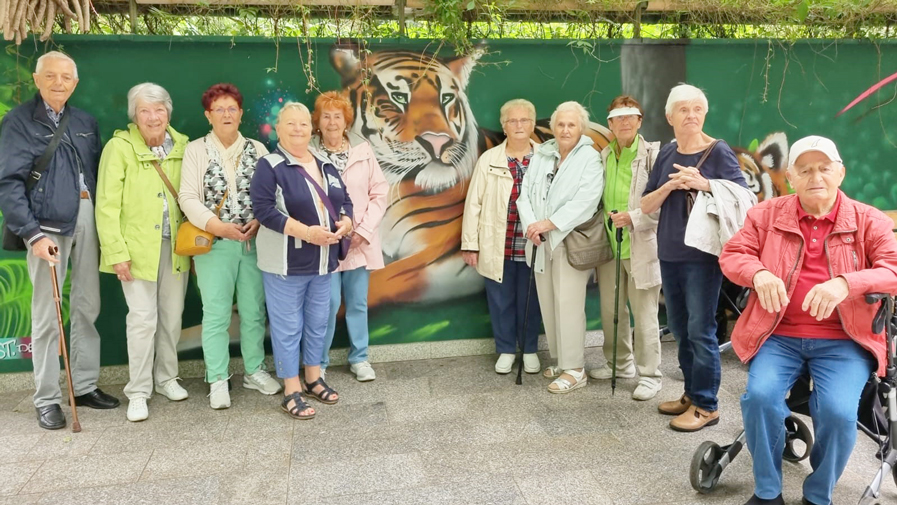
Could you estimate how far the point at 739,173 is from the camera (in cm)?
326

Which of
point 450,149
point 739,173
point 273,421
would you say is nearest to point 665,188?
point 739,173

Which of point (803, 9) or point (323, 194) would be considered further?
point (803, 9)

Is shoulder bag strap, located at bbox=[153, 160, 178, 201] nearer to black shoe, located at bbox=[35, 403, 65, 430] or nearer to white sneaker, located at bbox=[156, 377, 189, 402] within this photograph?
white sneaker, located at bbox=[156, 377, 189, 402]

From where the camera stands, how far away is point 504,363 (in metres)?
4.32

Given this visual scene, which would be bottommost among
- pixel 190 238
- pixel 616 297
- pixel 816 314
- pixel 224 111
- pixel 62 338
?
pixel 62 338

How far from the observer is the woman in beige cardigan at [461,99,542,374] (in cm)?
414

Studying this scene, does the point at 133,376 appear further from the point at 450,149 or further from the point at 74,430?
the point at 450,149

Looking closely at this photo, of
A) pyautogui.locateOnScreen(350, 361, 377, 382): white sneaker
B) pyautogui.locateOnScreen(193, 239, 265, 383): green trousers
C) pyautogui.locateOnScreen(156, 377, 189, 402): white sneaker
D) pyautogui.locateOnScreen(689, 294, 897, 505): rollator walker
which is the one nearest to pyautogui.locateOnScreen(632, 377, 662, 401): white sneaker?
pyautogui.locateOnScreen(689, 294, 897, 505): rollator walker

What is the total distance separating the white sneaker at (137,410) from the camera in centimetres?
363

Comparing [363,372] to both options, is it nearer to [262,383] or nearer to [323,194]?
[262,383]

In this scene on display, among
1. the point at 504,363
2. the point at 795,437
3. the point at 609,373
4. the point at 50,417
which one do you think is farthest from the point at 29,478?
the point at 795,437

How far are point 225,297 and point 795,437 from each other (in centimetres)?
298

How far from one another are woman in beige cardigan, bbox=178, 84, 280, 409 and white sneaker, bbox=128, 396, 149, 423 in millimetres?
343

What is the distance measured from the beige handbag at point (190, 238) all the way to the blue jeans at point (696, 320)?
7.85ft
